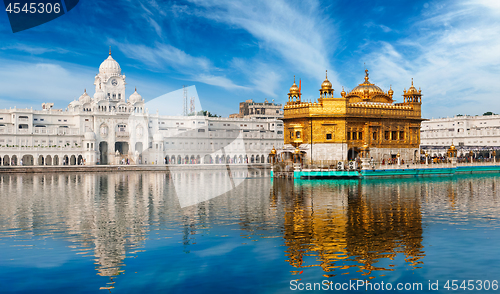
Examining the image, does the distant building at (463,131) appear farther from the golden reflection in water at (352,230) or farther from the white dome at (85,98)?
the golden reflection in water at (352,230)

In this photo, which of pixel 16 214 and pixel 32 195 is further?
pixel 32 195

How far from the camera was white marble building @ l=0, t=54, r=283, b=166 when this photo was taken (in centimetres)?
8319

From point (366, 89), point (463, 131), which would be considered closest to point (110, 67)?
point (366, 89)

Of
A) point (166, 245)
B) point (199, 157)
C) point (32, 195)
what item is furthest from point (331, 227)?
point (199, 157)

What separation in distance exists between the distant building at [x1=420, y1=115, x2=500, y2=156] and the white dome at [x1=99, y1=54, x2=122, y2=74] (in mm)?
68233

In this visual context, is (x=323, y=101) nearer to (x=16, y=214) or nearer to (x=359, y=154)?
(x=359, y=154)

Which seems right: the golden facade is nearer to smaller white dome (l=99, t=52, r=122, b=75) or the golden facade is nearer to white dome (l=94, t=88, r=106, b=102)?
white dome (l=94, t=88, r=106, b=102)

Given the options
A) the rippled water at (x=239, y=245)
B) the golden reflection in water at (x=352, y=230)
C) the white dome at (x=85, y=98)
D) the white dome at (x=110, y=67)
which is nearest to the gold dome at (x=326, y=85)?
the golden reflection in water at (x=352, y=230)

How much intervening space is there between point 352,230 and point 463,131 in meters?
104

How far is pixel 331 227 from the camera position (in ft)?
60.9

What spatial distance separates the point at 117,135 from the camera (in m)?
92.2

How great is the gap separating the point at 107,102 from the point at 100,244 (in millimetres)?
84581

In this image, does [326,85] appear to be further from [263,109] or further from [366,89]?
[263,109]

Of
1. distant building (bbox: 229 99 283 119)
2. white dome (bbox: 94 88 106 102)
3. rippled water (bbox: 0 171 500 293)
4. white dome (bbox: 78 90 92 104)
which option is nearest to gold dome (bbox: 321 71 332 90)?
rippled water (bbox: 0 171 500 293)
